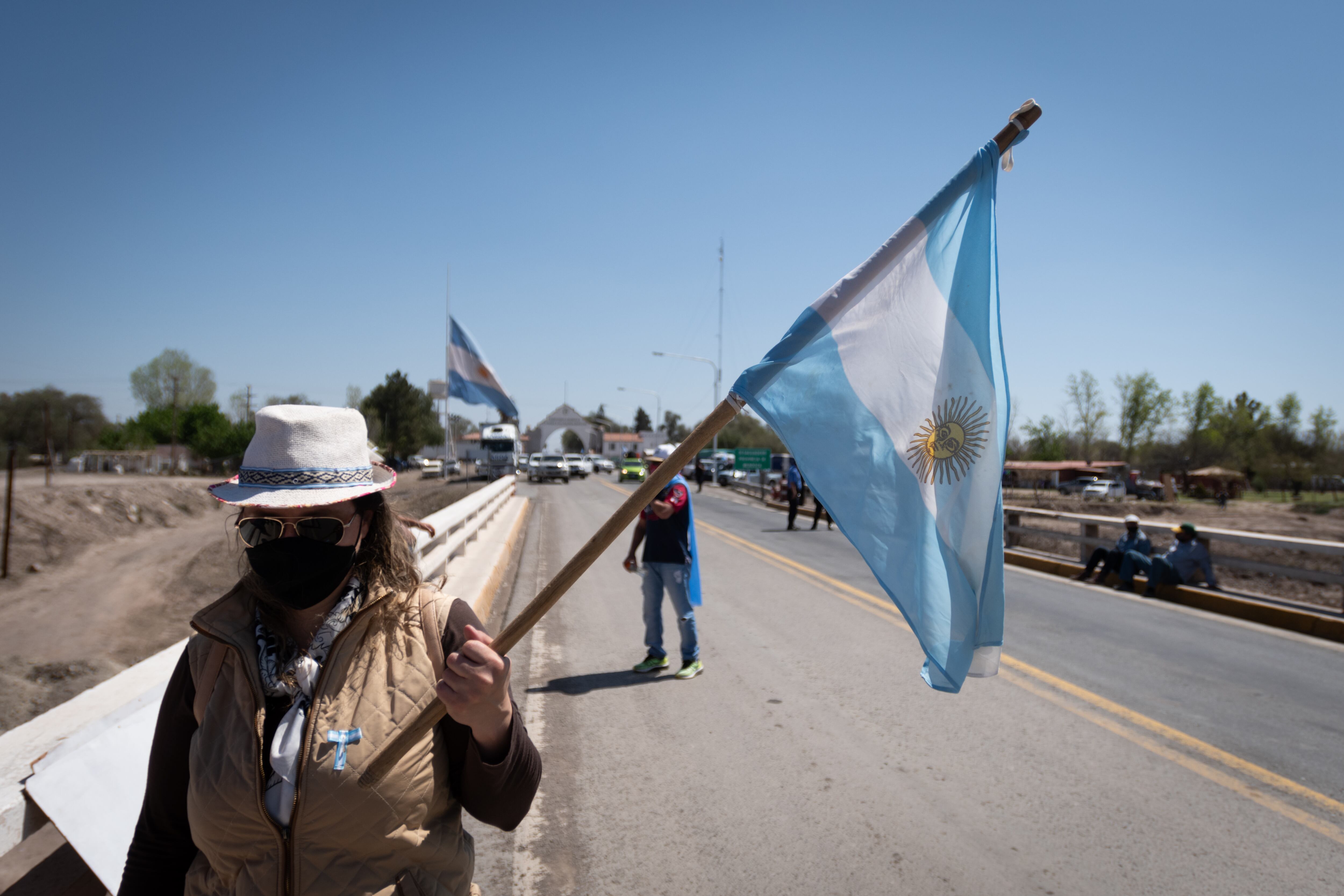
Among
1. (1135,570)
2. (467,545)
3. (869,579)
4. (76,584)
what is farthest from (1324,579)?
(76,584)

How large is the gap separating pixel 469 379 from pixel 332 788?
18801 mm

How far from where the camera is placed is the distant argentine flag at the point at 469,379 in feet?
64.2

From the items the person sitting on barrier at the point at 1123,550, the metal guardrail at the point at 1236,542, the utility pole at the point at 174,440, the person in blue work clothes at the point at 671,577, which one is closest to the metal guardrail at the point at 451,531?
the person in blue work clothes at the point at 671,577

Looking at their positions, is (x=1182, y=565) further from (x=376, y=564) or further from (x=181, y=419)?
(x=181, y=419)

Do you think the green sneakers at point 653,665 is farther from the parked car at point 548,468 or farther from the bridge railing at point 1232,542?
the parked car at point 548,468

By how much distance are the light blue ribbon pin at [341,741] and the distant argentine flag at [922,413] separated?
1.35 metres

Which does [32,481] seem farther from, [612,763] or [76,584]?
[612,763]

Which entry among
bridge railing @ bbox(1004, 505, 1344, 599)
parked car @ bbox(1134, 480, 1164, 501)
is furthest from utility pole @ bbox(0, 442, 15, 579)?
parked car @ bbox(1134, 480, 1164, 501)

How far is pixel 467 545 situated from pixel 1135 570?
413 inches

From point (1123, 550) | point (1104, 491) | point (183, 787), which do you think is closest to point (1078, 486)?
point (1104, 491)

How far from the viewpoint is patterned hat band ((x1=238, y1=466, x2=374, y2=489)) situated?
1.80 metres

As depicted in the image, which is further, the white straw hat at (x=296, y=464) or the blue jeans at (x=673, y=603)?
the blue jeans at (x=673, y=603)

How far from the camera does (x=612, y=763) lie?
186 inches

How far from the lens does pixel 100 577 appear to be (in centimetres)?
1948
